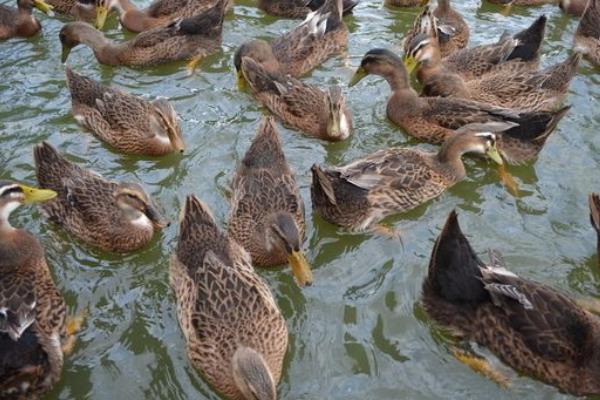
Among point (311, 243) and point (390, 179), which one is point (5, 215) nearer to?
point (311, 243)

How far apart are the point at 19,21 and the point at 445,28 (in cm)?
594

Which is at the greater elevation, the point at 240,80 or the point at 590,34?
the point at 590,34

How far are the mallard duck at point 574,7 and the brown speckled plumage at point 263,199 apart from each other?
586cm

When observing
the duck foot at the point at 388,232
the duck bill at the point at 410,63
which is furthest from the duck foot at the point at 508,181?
the duck bill at the point at 410,63

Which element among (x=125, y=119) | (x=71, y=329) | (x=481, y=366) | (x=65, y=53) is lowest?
(x=71, y=329)

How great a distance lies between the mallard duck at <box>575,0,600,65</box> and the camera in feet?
28.7

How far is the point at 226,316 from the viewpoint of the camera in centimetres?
485

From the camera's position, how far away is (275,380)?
4723mm

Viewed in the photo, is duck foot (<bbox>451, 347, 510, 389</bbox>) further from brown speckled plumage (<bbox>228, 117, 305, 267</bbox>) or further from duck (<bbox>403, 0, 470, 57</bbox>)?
duck (<bbox>403, 0, 470, 57</bbox>)

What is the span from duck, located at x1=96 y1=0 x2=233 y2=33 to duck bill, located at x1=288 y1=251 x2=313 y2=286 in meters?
5.34

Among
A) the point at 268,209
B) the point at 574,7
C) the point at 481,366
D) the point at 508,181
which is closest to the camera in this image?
the point at 481,366

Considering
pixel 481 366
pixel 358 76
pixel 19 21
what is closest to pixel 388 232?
pixel 481 366

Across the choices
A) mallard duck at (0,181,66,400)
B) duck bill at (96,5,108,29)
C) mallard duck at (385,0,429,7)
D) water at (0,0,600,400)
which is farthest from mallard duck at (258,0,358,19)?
mallard duck at (0,181,66,400)

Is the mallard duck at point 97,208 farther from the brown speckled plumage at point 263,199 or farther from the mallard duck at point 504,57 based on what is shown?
the mallard duck at point 504,57
